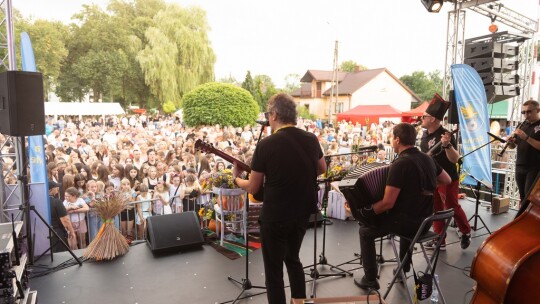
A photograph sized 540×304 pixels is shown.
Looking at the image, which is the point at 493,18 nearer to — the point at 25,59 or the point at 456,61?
the point at 456,61

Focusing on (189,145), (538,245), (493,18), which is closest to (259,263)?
(538,245)

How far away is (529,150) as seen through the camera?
4.31m

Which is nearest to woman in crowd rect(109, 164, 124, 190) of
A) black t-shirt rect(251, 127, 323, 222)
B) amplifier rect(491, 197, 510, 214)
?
black t-shirt rect(251, 127, 323, 222)

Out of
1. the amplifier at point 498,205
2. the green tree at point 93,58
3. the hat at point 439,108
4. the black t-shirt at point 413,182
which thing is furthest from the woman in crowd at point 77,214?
the green tree at point 93,58

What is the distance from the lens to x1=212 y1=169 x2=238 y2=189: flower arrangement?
Answer: 14.6 ft

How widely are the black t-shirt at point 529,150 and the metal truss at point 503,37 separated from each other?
2.67 meters

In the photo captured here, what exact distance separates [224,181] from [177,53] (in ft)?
65.9

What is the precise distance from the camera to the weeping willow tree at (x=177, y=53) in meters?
22.6

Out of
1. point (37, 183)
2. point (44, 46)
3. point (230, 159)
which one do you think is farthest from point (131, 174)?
point (44, 46)

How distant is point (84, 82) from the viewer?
88.1 ft

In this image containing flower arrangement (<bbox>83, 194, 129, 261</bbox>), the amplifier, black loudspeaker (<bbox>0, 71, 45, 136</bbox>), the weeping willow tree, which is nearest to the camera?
black loudspeaker (<bbox>0, 71, 45, 136</bbox>)

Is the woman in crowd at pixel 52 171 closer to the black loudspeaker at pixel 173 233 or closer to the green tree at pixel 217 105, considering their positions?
the black loudspeaker at pixel 173 233

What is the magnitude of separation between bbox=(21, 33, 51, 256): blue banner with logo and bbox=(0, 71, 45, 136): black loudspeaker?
0.60 m

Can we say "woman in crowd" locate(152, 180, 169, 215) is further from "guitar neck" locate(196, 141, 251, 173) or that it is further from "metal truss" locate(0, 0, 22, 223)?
"guitar neck" locate(196, 141, 251, 173)
